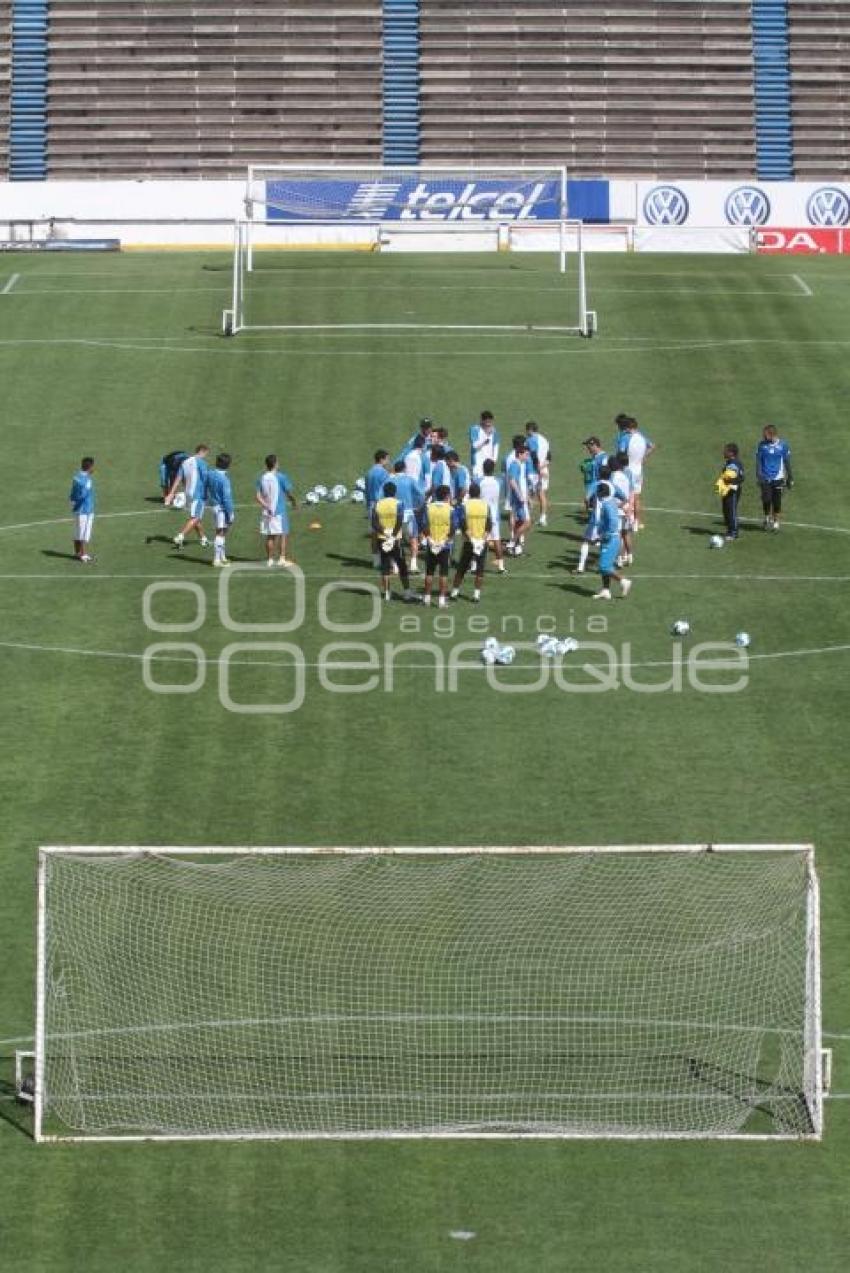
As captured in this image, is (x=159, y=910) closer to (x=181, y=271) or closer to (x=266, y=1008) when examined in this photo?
(x=266, y=1008)

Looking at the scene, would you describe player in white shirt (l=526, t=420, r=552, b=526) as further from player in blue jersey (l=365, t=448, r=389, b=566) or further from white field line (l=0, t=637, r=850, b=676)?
white field line (l=0, t=637, r=850, b=676)

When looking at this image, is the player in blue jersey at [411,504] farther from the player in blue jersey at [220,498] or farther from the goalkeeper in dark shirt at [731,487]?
the goalkeeper in dark shirt at [731,487]

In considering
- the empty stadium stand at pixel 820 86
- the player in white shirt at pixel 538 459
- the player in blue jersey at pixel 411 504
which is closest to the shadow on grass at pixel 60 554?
the player in blue jersey at pixel 411 504

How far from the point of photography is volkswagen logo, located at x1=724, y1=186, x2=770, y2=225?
226 feet

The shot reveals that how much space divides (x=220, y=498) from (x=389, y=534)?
132 inches

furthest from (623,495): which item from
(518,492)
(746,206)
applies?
(746,206)

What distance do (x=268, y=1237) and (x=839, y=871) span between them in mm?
10237

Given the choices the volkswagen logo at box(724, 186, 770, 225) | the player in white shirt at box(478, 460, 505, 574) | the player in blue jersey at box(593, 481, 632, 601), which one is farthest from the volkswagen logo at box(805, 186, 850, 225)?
the player in blue jersey at box(593, 481, 632, 601)

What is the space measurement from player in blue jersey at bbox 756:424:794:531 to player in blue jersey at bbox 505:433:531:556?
4332mm

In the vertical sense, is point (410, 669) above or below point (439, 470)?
below

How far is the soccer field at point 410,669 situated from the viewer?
22250 mm

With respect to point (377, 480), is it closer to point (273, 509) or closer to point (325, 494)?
point (273, 509)

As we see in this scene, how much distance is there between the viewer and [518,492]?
1623 inches

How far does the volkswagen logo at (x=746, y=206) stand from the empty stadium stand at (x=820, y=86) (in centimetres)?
957
